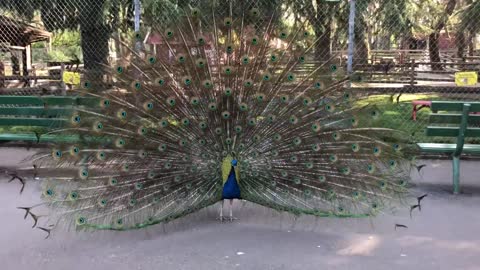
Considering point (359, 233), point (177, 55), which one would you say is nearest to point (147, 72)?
point (177, 55)

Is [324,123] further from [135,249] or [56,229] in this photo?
[56,229]

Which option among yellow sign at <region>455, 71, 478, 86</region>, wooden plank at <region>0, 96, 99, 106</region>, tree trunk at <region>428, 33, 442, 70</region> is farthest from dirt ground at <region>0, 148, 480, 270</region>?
tree trunk at <region>428, 33, 442, 70</region>

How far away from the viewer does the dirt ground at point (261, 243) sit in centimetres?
398

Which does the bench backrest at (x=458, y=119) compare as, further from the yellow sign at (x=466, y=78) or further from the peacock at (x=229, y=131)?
the peacock at (x=229, y=131)

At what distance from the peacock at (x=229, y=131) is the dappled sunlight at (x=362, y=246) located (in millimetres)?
286

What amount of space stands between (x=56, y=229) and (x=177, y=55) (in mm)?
2013

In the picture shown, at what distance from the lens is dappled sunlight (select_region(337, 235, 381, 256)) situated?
13.6ft

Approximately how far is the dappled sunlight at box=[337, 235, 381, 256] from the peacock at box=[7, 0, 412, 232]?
0.29 metres

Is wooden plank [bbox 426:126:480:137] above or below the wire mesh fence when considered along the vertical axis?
below

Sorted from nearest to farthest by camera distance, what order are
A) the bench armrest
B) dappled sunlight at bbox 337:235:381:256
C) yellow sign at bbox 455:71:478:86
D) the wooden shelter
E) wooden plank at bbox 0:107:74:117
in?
dappled sunlight at bbox 337:235:381:256
the bench armrest
wooden plank at bbox 0:107:74:117
yellow sign at bbox 455:71:478:86
the wooden shelter

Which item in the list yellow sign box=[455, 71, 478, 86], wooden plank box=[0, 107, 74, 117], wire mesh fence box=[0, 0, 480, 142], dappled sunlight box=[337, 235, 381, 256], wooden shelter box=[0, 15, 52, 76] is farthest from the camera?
wooden shelter box=[0, 15, 52, 76]

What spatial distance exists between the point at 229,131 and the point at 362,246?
157 centimetres

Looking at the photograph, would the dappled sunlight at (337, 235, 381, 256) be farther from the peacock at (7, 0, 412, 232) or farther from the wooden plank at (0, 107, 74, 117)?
the wooden plank at (0, 107, 74, 117)

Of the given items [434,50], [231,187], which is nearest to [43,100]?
[231,187]
